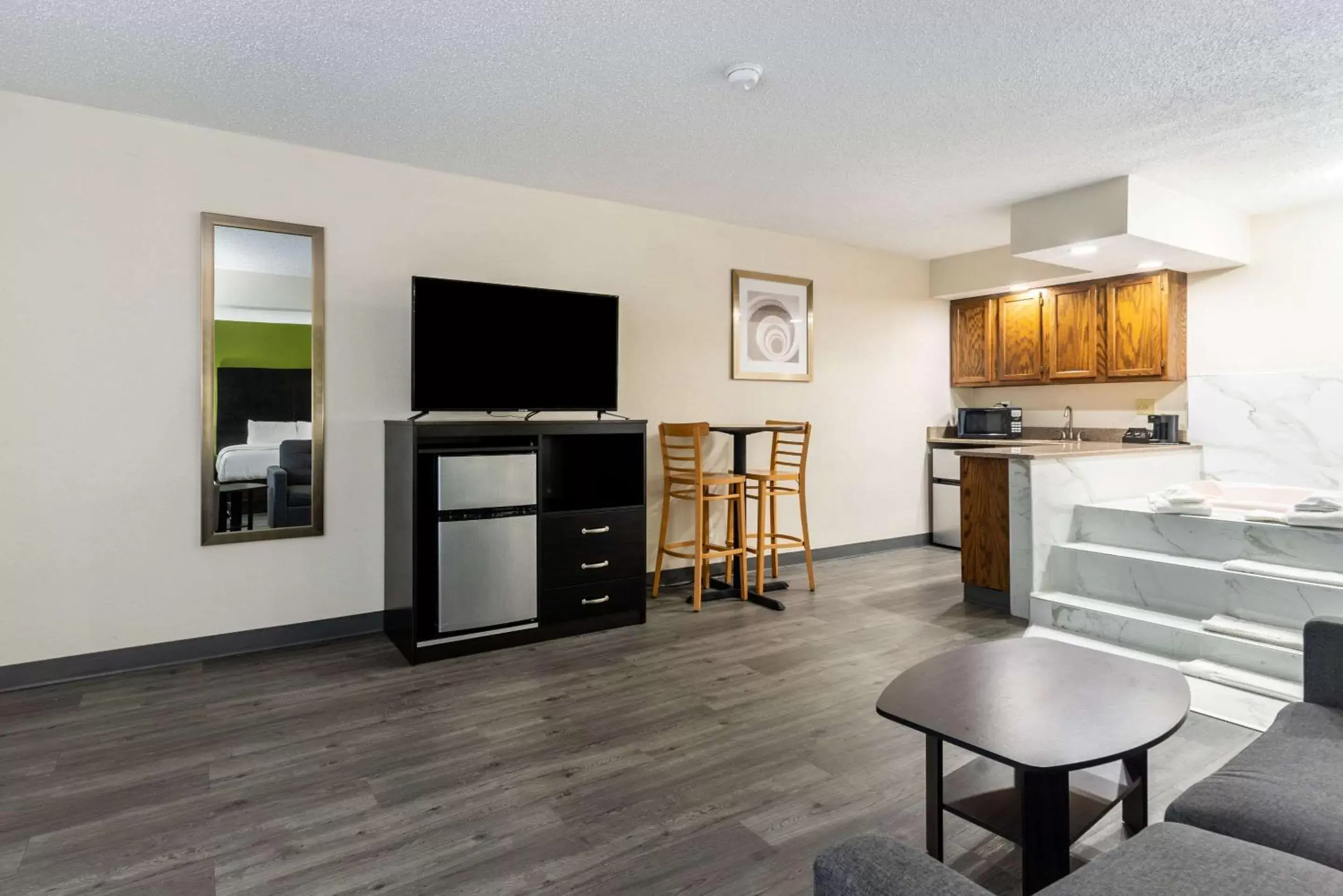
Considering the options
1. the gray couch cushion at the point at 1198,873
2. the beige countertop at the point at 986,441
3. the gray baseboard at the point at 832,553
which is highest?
the beige countertop at the point at 986,441

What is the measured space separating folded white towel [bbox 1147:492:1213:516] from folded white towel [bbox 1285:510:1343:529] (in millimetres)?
367

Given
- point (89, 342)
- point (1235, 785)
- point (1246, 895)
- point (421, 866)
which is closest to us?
point (1246, 895)

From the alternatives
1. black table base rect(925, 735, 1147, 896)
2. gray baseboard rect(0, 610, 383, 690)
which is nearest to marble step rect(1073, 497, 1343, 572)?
black table base rect(925, 735, 1147, 896)

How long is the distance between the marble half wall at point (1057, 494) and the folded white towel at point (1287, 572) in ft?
2.70

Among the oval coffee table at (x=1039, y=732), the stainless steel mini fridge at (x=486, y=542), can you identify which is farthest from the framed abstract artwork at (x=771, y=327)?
the oval coffee table at (x=1039, y=732)

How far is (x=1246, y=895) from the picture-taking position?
3.38ft

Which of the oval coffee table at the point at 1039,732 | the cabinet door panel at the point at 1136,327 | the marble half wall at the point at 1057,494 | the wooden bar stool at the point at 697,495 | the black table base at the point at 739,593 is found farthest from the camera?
the cabinet door panel at the point at 1136,327

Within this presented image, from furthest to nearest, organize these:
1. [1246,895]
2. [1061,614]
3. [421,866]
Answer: [1061,614]
[421,866]
[1246,895]

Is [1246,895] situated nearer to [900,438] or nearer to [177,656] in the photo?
[177,656]

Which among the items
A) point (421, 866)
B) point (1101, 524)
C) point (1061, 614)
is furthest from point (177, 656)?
point (1101, 524)

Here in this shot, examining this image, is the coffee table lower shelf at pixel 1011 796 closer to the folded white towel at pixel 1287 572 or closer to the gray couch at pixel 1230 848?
the gray couch at pixel 1230 848

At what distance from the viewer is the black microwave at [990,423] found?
20.7ft

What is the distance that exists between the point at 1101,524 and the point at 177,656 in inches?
191

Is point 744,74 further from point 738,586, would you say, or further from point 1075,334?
point 1075,334
